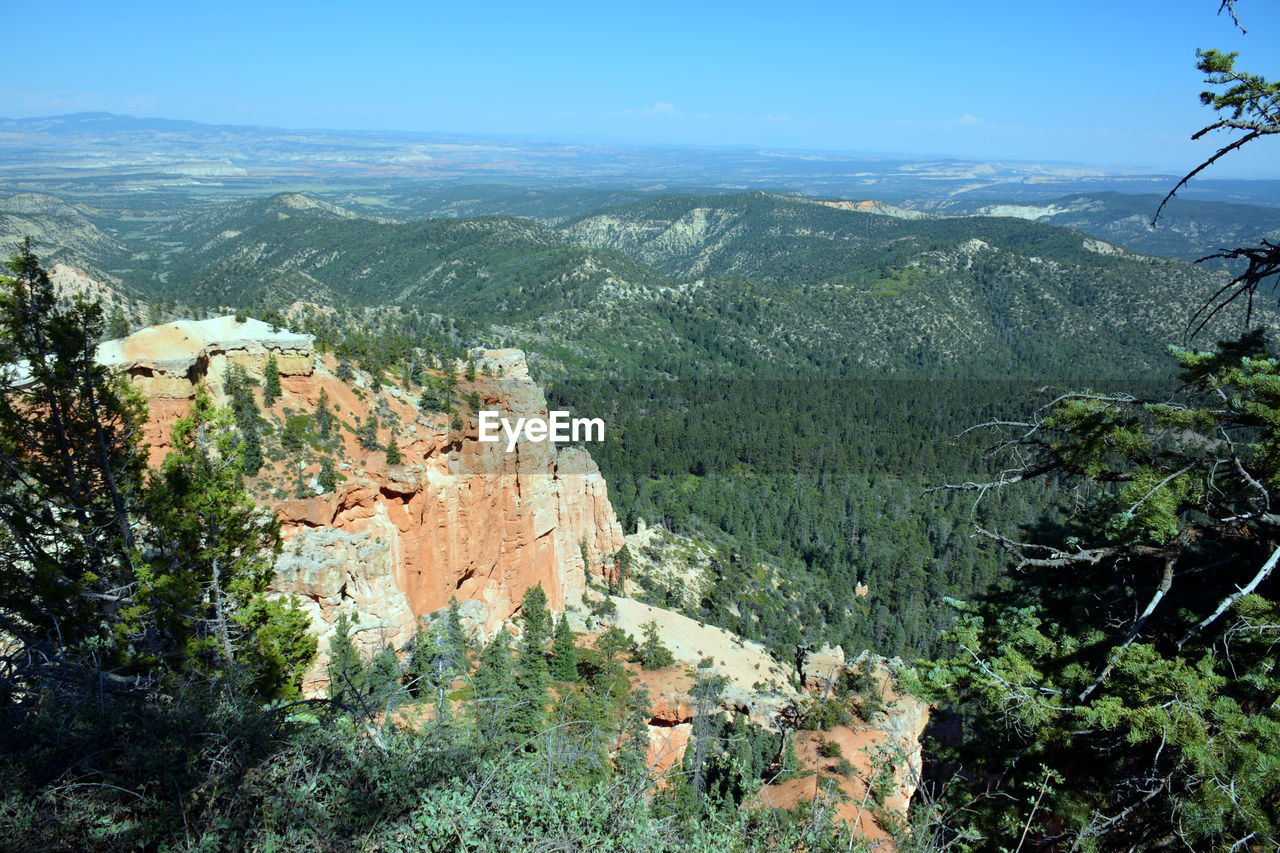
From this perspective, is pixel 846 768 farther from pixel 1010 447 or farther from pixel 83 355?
pixel 83 355

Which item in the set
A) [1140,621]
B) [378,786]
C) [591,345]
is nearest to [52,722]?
[378,786]

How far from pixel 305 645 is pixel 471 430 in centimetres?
1192

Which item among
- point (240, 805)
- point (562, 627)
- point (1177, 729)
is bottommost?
point (562, 627)

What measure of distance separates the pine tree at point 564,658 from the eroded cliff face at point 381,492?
3.28 meters

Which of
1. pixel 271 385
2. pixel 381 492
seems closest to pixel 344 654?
pixel 381 492

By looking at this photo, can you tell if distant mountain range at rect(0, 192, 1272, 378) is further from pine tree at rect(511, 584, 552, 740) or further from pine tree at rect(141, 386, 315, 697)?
pine tree at rect(141, 386, 315, 697)

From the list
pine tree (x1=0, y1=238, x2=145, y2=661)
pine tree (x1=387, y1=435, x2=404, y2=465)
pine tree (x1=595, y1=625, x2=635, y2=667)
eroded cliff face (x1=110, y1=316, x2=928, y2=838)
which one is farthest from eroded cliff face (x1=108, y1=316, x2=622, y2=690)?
pine tree (x1=595, y1=625, x2=635, y2=667)

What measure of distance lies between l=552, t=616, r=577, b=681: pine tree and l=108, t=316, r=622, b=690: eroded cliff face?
328 centimetres

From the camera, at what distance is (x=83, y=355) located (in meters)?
12.4

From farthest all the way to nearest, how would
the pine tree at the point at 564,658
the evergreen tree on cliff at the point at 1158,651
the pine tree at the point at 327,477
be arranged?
the pine tree at the point at 564,658, the pine tree at the point at 327,477, the evergreen tree on cliff at the point at 1158,651

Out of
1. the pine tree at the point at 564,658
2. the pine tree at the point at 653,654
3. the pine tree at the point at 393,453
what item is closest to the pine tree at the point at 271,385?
the pine tree at the point at 393,453

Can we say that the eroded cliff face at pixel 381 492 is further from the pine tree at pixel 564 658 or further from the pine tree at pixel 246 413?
the pine tree at pixel 564 658

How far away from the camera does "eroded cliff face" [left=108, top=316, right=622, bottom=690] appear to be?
17531 millimetres

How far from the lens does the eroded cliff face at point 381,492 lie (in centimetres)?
1753
